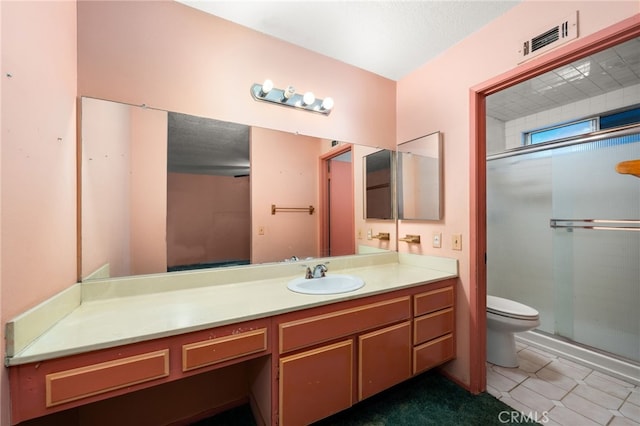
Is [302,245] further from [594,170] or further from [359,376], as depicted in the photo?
[594,170]

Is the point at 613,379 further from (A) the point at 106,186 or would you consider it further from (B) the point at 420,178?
(A) the point at 106,186

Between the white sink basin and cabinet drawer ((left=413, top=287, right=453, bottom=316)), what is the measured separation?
0.40 meters

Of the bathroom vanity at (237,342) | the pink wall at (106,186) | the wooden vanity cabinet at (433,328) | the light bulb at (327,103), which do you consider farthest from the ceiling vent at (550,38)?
the pink wall at (106,186)

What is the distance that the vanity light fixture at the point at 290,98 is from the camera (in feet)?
5.37

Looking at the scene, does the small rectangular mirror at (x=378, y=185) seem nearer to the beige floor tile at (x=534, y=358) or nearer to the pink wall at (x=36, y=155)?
the beige floor tile at (x=534, y=358)

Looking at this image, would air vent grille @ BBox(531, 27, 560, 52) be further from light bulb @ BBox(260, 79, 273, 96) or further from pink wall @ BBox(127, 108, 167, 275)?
pink wall @ BBox(127, 108, 167, 275)

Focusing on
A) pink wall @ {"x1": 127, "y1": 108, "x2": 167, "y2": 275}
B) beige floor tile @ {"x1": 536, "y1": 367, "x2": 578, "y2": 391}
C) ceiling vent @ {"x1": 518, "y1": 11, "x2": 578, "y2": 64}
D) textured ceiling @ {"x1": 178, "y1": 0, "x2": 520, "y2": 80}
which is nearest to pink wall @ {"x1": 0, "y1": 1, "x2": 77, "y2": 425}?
pink wall @ {"x1": 127, "y1": 108, "x2": 167, "y2": 275}

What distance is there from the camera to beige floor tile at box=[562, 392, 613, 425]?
58.0 inches

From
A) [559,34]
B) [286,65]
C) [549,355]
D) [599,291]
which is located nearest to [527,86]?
[559,34]

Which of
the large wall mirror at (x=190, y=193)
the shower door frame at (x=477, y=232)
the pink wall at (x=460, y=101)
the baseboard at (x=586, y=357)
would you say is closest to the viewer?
the large wall mirror at (x=190, y=193)

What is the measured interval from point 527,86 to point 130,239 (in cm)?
335

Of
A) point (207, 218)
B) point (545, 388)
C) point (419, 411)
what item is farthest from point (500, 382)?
point (207, 218)

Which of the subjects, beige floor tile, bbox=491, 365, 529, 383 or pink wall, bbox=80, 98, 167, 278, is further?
beige floor tile, bbox=491, 365, 529, 383

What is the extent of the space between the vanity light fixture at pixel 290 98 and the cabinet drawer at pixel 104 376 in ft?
4.87
